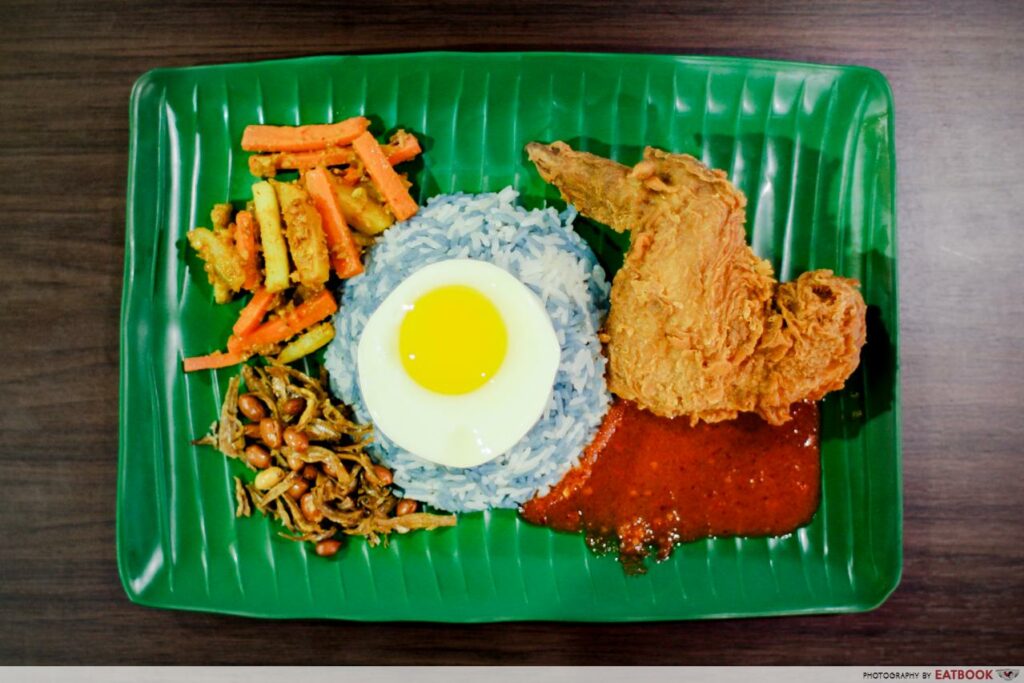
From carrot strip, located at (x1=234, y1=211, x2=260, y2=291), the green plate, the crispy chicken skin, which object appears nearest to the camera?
the crispy chicken skin

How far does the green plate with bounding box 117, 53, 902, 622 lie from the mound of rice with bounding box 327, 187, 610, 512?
16 cm

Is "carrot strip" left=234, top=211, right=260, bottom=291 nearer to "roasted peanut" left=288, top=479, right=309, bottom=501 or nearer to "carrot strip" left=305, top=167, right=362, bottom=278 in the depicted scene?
"carrot strip" left=305, top=167, right=362, bottom=278

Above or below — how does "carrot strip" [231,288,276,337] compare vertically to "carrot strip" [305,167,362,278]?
below

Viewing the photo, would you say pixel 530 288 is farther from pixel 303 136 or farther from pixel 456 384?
pixel 303 136

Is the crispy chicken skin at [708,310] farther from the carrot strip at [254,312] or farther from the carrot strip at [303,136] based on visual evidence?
the carrot strip at [254,312]

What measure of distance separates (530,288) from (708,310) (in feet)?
2.74

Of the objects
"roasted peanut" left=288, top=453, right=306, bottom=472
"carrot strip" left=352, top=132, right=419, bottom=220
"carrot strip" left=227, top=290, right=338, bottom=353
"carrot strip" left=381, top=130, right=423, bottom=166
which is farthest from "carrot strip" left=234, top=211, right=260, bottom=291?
"roasted peanut" left=288, top=453, right=306, bottom=472

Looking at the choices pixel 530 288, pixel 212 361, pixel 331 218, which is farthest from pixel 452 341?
pixel 212 361

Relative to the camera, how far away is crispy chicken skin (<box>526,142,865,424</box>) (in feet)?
8.53

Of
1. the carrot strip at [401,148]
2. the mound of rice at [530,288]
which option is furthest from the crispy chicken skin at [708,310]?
the carrot strip at [401,148]

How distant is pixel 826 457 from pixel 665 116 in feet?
5.98

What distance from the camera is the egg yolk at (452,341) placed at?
2.61 metres

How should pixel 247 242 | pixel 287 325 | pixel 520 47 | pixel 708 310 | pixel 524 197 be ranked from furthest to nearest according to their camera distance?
pixel 520 47, pixel 524 197, pixel 287 325, pixel 247 242, pixel 708 310

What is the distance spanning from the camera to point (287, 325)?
3.06 meters
